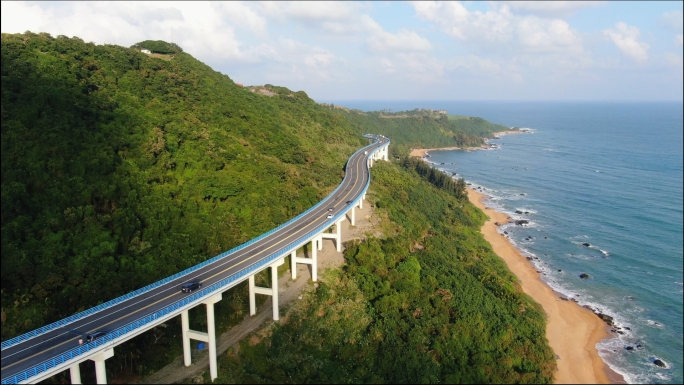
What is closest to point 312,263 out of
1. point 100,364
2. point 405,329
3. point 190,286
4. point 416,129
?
point 405,329

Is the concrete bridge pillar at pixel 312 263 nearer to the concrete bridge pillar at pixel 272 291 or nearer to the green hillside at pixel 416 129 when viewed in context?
the concrete bridge pillar at pixel 272 291

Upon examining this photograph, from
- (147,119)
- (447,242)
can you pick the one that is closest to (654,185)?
(447,242)

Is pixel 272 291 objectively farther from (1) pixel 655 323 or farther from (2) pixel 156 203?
(1) pixel 655 323

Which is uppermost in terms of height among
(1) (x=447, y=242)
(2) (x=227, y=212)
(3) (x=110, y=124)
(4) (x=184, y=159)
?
(3) (x=110, y=124)

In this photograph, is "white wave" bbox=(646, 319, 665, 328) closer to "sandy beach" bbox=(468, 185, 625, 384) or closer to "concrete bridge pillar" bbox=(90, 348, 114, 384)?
"sandy beach" bbox=(468, 185, 625, 384)

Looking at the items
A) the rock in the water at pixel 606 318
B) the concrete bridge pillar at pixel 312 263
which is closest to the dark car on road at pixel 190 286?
the concrete bridge pillar at pixel 312 263

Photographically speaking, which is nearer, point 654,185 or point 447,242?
point 447,242

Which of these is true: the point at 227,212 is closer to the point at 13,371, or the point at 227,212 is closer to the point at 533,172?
the point at 13,371

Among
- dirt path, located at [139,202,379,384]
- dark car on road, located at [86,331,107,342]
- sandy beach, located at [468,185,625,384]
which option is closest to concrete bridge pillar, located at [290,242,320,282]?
dirt path, located at [139,202,379,384]
